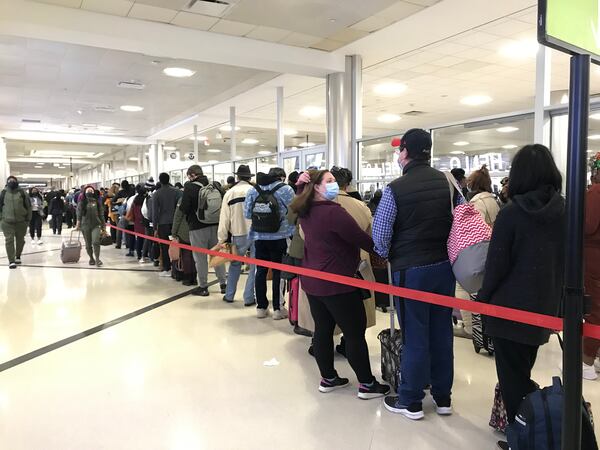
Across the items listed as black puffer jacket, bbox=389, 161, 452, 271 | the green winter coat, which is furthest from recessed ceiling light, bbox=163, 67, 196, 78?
black puffer jacket, bbox=389, 161, 452, 271

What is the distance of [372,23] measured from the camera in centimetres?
596

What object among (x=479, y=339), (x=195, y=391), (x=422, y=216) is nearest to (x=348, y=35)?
(x=479, y=339)

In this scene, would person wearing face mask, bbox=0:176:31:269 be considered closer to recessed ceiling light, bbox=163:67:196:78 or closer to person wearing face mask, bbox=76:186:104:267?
person wearing face mask, bbox=76:186:104:267

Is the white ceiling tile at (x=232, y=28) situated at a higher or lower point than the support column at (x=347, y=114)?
higher

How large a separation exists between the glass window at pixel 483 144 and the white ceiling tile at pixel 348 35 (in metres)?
1.91

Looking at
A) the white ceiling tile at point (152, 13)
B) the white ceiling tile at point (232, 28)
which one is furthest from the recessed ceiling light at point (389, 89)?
the white ceiling tile at point (152, 13)

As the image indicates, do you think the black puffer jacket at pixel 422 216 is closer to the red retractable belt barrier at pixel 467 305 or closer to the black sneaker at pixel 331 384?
the red retractable belt barrier at pixel 467 305

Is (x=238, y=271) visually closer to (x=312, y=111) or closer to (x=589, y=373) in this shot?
(x=589, y=373)

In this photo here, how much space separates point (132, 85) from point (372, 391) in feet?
26.8

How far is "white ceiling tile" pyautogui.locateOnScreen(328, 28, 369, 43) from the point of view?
623cm

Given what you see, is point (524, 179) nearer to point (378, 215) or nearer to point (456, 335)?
point (378, 215)

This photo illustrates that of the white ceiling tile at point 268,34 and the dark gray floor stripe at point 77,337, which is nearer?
the dark gray floor stripe at point 77,337

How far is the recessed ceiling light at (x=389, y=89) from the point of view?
936 centimetres

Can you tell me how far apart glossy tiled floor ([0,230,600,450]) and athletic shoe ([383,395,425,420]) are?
0.05 meters
